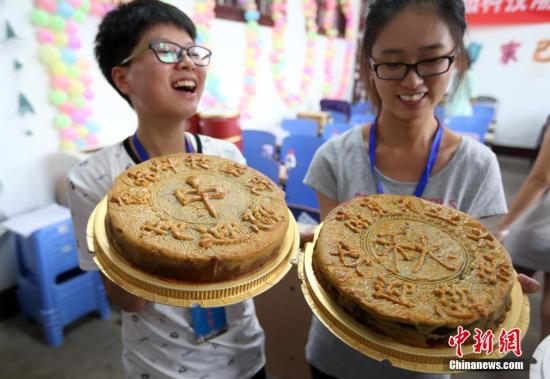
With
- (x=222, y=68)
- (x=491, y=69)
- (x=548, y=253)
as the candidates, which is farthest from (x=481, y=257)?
(x=491, y=69)

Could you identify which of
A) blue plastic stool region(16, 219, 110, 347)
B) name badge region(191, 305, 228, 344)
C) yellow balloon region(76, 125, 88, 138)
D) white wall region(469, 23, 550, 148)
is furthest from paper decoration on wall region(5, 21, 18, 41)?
white wall region(469, 23, 550, 148)

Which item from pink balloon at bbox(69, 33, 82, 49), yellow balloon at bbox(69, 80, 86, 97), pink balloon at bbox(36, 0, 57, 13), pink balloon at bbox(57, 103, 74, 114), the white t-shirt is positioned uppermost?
pink balloon at bbox(36, 0, 57, 13)

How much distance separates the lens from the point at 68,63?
8.61 feet

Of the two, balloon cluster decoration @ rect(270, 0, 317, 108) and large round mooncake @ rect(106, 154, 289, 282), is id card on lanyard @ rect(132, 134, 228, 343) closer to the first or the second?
large round mooncake @ rect(106, 154, 289, 282)

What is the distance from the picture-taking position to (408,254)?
794 millimetres

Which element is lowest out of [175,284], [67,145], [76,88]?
[67,145]

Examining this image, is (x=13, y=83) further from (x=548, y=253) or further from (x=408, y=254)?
(x=548, y=253)

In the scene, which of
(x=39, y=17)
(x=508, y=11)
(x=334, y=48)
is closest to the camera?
(x=39, y=17)

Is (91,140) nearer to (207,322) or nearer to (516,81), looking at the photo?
(207,322)

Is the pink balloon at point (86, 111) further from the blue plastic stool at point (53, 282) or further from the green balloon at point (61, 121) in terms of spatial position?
the blue plastic stool at point (53, 282)

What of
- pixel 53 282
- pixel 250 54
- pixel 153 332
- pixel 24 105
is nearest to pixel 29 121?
pixel 24 105

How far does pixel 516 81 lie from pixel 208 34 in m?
6.48

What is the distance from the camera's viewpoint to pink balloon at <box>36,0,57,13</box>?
7.85 feet

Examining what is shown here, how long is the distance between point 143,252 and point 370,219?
1.82 ft
